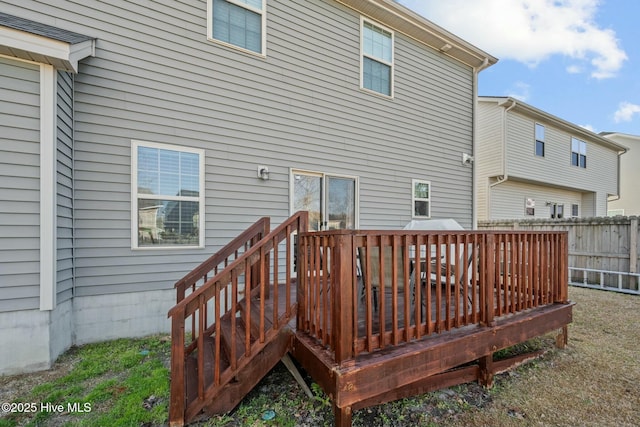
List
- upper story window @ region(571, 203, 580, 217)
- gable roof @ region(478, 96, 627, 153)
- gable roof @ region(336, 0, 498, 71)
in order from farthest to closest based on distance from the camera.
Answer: upper story window @ region(571, 203, 580, 217), gable roof @ region(478, 96, 627, 153), gable roof @ region(336, 0, 498, 71)

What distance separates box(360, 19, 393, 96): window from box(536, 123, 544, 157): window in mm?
8214

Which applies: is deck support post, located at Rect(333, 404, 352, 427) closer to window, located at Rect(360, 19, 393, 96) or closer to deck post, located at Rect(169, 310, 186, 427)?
deck post, located at Rect(169, 310, 186, 427)

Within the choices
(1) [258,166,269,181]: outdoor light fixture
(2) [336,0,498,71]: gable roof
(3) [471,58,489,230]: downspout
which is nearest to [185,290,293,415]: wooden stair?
(1) [258,166,269,181]: outdoor light fixture

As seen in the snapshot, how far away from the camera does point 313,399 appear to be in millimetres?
2496

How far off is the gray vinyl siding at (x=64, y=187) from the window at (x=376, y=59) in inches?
178

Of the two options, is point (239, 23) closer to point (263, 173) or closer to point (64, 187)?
point (263, 173)

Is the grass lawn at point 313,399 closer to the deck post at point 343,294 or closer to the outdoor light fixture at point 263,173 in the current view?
the deck post at point 343,294

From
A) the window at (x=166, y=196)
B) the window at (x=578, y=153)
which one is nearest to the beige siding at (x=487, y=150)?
the window at (x=578, y=153)

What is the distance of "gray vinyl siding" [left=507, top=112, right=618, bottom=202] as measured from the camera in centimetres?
1036

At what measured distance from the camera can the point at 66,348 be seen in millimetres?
3369

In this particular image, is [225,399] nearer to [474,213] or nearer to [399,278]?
[399,278]

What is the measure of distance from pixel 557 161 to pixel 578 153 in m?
1.97

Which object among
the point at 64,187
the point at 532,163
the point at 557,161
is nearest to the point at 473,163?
the point at 532,163

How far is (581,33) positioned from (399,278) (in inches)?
786
